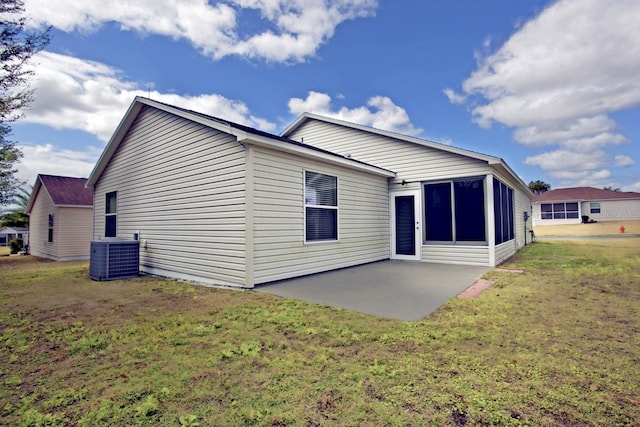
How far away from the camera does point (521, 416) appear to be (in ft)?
6.32

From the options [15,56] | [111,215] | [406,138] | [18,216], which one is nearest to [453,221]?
[406,138]

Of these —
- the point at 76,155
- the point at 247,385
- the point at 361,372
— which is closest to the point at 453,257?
the point at 361,372

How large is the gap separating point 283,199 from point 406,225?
4974 mm

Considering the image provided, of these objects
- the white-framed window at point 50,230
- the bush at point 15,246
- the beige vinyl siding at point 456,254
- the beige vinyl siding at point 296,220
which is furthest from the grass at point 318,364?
the bush at point 15,246

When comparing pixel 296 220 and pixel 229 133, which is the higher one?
pixel 229 133

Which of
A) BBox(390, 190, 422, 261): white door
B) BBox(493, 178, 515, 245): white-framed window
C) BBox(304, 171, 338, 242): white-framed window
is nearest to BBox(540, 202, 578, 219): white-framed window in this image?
BBox(493, 178, 515, 245): white-framed window

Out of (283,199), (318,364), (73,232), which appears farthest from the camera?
(73,232)

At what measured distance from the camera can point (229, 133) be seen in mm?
5973

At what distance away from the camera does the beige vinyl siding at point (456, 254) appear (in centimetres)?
848

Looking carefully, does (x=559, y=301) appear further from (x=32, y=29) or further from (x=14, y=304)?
(x=32, y=29)

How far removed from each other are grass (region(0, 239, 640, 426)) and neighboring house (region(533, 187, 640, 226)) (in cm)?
3369

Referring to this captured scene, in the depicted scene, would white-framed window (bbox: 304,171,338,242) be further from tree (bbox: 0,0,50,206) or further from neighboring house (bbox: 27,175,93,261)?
neighboring house (bbox: 27,175,93,261)

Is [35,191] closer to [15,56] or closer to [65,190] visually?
[65,190]

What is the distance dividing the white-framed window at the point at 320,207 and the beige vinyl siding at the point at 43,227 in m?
13.8
